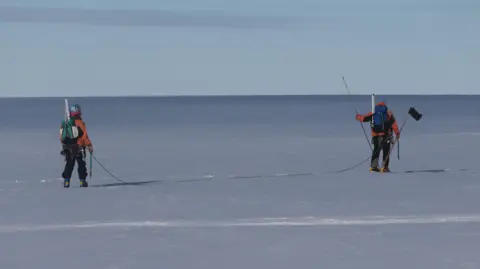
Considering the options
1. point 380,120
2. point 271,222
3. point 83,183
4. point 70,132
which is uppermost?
point 380,120

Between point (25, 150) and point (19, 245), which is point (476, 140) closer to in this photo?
point (25, 150)

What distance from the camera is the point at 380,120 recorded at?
1981 cm

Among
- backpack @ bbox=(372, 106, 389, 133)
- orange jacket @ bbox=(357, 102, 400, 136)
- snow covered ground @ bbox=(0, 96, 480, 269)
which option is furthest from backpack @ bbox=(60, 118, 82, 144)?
backpack @ bbox=(372, 106, 389, 133)

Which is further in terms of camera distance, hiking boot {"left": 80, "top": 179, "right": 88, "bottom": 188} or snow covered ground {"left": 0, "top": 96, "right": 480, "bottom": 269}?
hiking boot {"left": 80, "top": 179, "right": 88, "bottom": 188}

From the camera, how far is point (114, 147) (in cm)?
3262

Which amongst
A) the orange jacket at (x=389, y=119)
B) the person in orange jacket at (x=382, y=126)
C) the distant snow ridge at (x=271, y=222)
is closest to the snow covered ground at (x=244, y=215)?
the distant snow ridge at (x=271, y=222)

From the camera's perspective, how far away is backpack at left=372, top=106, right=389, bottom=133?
19.6 m

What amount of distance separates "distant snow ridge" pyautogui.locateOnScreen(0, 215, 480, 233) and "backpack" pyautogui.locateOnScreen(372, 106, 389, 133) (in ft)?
21.6

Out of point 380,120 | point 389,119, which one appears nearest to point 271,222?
point 380,120

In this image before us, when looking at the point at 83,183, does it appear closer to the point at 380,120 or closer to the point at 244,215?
the point at 244,215

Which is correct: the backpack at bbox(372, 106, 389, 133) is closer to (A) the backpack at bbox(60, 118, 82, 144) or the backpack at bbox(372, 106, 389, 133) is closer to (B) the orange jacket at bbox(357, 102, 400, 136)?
(B) the orange jacket at bbox(357, 102, 400, 136)

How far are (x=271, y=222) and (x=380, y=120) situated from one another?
7634 millimetres

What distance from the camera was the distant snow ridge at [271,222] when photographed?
12555 mm

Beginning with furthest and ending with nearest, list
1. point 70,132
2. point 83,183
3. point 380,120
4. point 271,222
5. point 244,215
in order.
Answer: point 380,120
point 83,183
point 70,132
point 244,215
point 271,222
